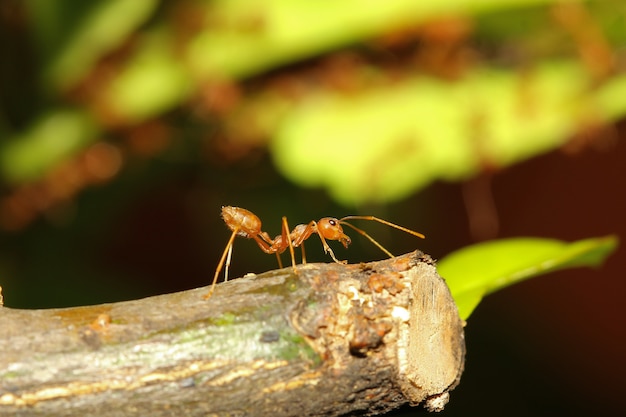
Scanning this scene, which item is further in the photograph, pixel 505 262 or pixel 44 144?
pixel 44 144

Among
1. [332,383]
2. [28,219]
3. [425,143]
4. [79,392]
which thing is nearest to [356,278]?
[332,383]

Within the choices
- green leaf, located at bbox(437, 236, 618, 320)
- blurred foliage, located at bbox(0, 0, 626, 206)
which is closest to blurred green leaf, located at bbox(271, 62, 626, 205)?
blurred foliage, located at bbox(0, 0, 626, 206)

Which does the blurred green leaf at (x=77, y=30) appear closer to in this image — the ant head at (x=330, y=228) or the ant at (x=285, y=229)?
the ant at (x=285, y=229)

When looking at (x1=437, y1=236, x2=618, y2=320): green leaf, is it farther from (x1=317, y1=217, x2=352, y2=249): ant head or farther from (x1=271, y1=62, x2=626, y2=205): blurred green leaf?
(x1=271, y1=62, x2=626, y2=205): blurred green leaf

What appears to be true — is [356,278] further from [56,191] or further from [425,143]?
[56,191]

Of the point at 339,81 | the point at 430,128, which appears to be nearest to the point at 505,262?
the point at 430,128

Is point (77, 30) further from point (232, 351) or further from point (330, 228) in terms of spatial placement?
point (232, 351)
